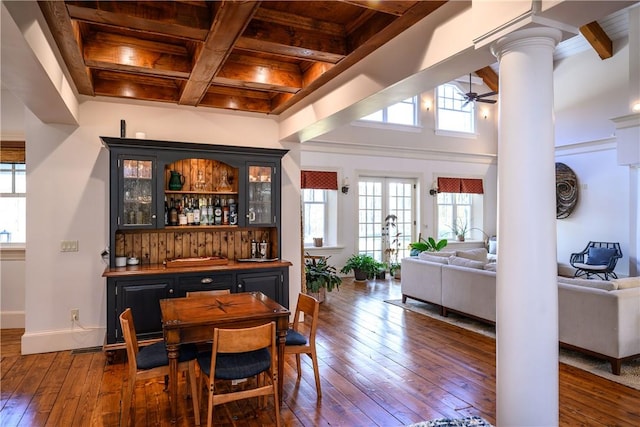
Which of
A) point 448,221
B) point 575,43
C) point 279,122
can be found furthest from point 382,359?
point 575,43

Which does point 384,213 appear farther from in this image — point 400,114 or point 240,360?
A: point 240,360

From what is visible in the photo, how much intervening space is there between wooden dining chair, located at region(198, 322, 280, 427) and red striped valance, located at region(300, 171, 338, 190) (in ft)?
17.8

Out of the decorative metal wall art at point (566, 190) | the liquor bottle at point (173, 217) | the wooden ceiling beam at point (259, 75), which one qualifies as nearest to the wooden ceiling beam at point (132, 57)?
the wooden ceiling beam at point (259, 75)

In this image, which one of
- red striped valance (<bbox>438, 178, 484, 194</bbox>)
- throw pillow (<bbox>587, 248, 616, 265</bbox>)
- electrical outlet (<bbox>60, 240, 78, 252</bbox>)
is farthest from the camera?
red striped valance (<bbox>438, 178, 484, 194</bbox>)

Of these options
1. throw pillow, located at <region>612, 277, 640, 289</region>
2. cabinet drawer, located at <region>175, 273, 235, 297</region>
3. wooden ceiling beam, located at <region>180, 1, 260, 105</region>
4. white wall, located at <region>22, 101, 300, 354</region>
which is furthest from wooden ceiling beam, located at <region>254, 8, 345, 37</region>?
throw pillow, located at <region>612, 277, 640, 289</region>

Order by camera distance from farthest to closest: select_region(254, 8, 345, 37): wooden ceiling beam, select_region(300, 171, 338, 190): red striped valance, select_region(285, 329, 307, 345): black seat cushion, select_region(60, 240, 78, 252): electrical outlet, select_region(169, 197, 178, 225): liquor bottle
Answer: select_region(300, 171, 338, 190): red striped valance < select_region(169, 197, 178, 225): liquor bottle < select_region(60, 240, 78, 252): electrical outlet < select_region(285, 329, 307, 345): black seat cushion < select_region(254, 8, 345, 37): wooden ceiling beam

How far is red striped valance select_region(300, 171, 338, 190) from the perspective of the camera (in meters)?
8.03

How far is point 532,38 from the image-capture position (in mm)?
2010

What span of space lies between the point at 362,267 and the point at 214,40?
19.8 feet

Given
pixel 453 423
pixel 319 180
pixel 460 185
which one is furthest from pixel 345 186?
pixel 453 423

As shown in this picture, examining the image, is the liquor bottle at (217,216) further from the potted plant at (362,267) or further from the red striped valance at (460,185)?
the red striped valance at (460,185)

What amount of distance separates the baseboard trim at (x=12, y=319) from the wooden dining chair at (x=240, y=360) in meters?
3.66

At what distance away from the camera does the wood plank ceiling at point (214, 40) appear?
252 centimetres

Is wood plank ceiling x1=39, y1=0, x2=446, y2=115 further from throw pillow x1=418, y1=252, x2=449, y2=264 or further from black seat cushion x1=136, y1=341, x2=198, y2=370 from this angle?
throw pillow x1=418, y1=252, x2=449, y2=264
